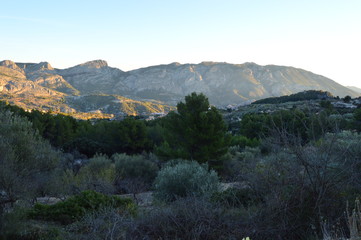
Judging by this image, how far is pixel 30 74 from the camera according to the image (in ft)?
582

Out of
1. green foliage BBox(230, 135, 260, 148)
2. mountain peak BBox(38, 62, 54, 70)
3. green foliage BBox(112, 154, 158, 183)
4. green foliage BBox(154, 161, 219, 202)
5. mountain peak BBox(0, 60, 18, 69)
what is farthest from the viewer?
mountain peak BBox(38, 62, 54, 70)

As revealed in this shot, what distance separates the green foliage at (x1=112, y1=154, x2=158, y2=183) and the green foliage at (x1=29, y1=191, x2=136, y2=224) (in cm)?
803

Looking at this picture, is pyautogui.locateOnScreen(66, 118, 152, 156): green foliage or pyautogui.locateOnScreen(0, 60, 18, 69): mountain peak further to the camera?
pyautogui.locateOnScreen(0, 60, 18, 69): mountain peak

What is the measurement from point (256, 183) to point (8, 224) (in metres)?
5.11

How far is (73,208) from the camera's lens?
838 centimetres

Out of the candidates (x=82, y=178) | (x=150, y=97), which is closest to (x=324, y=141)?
(x=82, y=178)

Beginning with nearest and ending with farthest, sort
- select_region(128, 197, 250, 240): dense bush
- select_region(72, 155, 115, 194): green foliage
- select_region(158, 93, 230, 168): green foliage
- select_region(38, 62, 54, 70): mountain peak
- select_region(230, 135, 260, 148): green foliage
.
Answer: select_region(128, 197, 250, 240): dense bush, select_region(72, 155, 115, 194): green foliage, select_region(158, 93, 230, 168): green foliage, select_region(230, 135, 260, 148): green foliage, select_region(38, 62, 54, 70): mountain peak

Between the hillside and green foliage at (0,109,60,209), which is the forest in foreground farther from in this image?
the hillside

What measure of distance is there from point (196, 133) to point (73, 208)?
10188 mm

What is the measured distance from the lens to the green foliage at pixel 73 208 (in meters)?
8.14

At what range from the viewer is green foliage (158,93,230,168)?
1759 cm

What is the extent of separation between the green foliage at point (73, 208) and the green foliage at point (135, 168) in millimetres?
8031

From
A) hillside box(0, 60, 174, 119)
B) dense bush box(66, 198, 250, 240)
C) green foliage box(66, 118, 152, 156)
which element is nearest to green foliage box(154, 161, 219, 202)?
dense bush box(66, 198, 250, 240)

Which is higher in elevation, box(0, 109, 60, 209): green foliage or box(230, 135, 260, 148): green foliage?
box(0, 109, 60, 209): green foliage
